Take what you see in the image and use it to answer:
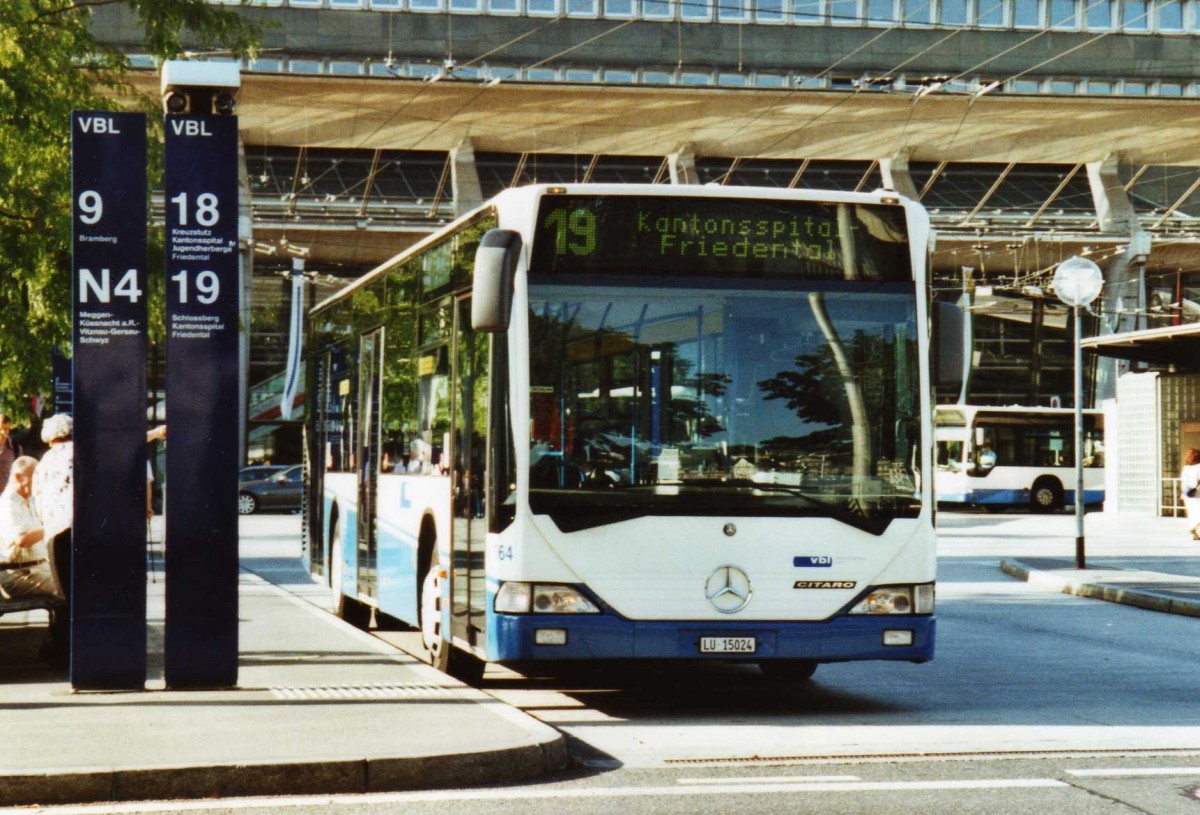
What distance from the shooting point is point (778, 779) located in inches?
300

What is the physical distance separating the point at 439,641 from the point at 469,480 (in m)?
1.42

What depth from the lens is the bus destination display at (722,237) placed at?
31.8 ft

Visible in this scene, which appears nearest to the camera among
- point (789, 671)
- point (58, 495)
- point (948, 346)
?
point (948, 346)

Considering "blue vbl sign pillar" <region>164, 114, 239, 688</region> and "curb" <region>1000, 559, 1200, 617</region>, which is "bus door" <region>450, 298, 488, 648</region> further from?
"curb" <region>1000, 559, 1200, 617</region>

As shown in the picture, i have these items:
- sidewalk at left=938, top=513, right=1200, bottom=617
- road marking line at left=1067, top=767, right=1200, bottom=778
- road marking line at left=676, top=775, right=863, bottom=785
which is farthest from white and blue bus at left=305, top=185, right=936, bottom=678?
sidewalk at left=938, top=513, right=1200, bottom=617

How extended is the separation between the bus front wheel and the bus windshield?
3863 centimetres

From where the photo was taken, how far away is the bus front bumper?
9.43 meters

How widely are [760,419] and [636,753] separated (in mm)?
1958

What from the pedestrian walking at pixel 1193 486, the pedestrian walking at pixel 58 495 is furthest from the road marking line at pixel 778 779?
the pedestrian walking at pixel 1193 486

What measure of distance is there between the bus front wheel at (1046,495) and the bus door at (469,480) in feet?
126

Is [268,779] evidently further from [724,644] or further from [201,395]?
[724,644]

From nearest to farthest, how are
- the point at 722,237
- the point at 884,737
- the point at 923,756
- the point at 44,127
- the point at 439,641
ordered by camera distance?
the point at 923,756, the point at 884,737, the point at 722,237, the point at 439,641, the point at 44,127

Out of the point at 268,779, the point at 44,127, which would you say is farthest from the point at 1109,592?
the point at 268,779

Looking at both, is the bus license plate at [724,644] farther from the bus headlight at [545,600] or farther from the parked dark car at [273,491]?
the parked dark car at [273,491]
